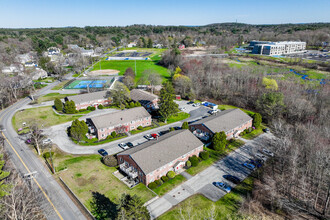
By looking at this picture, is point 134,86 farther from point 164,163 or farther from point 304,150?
point 304,150

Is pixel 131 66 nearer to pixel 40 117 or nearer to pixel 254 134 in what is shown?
pixel 40 117

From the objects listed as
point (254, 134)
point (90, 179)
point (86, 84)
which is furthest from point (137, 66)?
point (90, 179)

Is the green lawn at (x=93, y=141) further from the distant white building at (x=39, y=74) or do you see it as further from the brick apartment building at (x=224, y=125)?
the distant white building at (x=39, y=74)

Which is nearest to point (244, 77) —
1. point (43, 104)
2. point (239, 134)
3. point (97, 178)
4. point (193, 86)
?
point (193, 86)

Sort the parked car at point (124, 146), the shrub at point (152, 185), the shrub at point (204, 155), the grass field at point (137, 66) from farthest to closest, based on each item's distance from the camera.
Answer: the grass field at point (137, 66) < the parked car at point (124, 146) < the shrub at point (204, 155) < the shrub at point (152, 185)

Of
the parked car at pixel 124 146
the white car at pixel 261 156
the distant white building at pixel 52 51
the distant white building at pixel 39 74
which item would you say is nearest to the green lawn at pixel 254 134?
the white car at pixel 261 156

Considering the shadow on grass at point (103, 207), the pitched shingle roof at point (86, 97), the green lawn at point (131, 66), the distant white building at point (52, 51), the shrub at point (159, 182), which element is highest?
the distant white building at point (52, 51)
